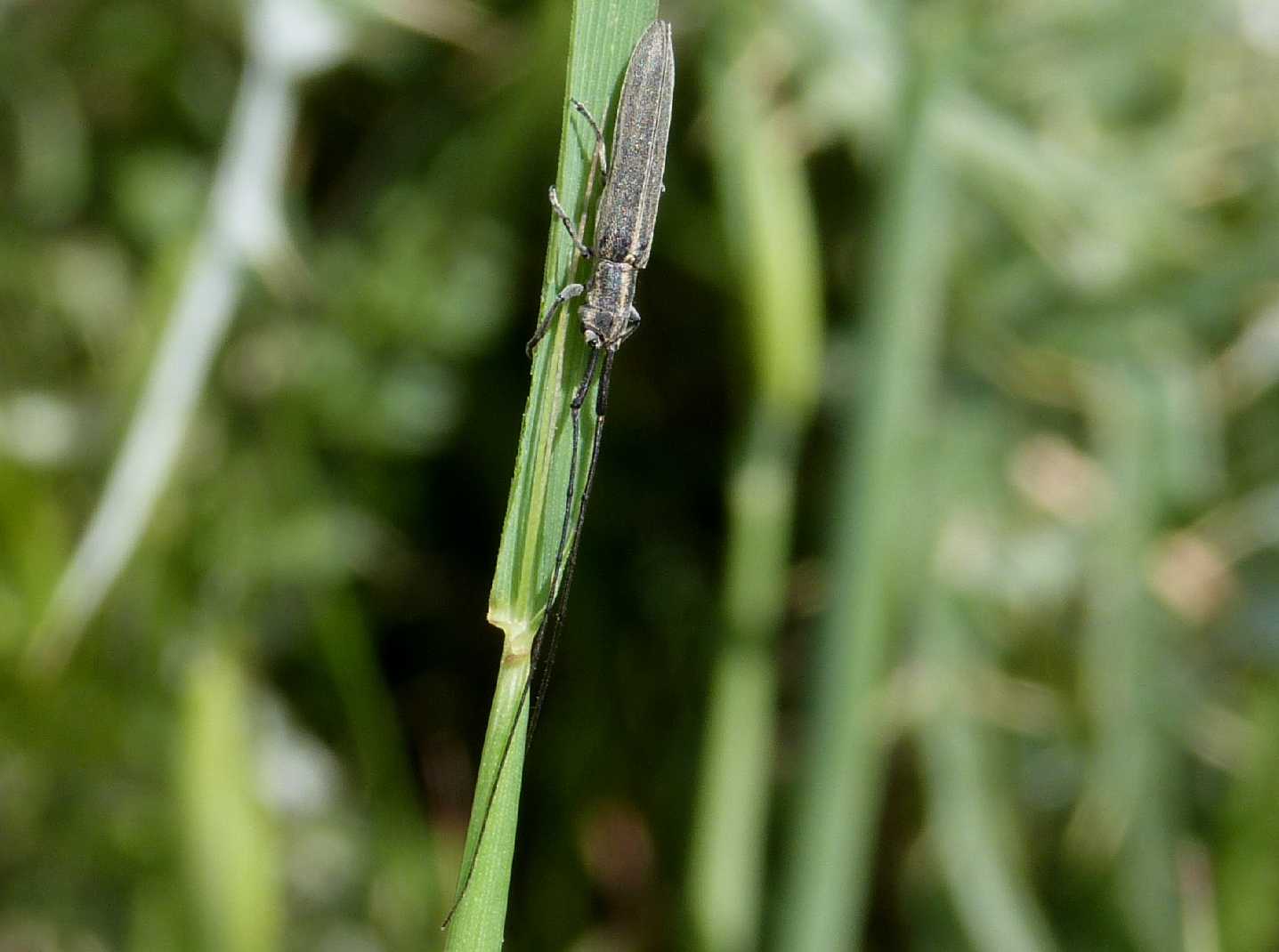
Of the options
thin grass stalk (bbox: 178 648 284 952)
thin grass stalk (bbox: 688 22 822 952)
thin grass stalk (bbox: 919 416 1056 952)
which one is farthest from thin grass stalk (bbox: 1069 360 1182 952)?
thin grass stalk (bbox: 178 648 284 952)

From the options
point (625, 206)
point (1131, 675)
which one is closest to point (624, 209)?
point (625, 206)

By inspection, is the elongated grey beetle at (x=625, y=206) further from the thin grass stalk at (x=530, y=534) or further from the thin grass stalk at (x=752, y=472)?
the thin grass stalk at (x=752, y=472)

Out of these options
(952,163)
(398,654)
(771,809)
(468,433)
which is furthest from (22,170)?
(771,809)

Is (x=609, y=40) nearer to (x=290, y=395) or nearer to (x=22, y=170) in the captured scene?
(x=290, y=395)

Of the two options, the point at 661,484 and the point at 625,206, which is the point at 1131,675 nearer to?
the point at 661,484

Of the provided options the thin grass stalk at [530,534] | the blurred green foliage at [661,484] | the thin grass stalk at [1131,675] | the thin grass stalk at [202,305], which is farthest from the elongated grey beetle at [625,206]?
the thin grass stalk at [1131,675]
